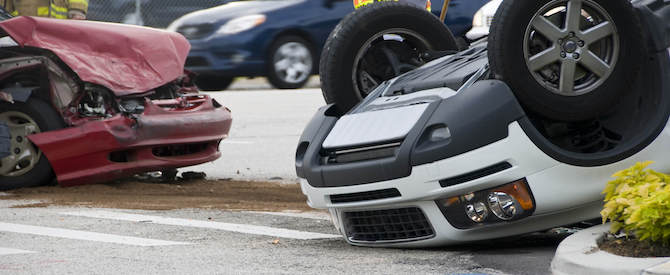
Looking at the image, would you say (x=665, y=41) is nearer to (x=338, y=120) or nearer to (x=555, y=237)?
(x=555, y=237)

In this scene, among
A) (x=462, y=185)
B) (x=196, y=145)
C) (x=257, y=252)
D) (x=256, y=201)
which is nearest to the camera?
(x=462, y=185)

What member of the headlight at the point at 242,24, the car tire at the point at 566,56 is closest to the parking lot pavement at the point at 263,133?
the headlight at the point at 242,24

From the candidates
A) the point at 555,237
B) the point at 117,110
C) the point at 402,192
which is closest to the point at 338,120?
the point at 402,192

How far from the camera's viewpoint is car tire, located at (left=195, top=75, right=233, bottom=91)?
61.6ft

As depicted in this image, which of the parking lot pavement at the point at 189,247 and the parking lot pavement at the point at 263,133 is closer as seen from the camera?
the parking lot pavement at the point at 189,247

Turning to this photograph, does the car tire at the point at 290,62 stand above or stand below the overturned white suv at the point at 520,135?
below

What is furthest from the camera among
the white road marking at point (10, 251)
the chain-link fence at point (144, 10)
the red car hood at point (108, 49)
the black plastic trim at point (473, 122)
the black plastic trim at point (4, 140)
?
the chain-link fence at point (144, 10)

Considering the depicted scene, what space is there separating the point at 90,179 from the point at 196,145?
0.95 metres

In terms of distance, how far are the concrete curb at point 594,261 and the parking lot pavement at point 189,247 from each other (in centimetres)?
41

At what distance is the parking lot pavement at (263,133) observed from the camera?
10.7 metres

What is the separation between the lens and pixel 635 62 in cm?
602

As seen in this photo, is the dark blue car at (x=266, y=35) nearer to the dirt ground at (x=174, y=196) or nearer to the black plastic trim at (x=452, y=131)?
the dirt ground at (x=174, y=196)

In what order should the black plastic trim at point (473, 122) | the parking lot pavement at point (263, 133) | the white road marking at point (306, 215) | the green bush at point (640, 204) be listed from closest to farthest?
1. the green bush at point (640, 204)
2. the black plastic trim at point (473, 122)
3. the white road marking at point (306, 215)
4. the parking lot pavement at point (263, 133)

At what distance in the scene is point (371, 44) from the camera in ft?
23.2
